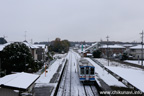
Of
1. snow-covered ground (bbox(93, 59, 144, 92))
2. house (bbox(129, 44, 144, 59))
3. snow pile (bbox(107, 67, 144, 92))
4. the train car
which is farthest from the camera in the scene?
house (bbox(129, 44, 144, 59))

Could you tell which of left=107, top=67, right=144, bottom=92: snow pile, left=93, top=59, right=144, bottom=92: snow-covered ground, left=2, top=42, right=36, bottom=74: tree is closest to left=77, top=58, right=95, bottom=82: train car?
left=93, top=59, right=144, bottom=92: snow-covered ground

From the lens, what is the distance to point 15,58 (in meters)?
18.3

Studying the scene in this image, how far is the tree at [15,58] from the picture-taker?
17.9 metres

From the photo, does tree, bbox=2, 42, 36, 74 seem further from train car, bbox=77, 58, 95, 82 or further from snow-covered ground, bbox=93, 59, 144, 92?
snow-covered ground, bbox=93, 59, 144, 92

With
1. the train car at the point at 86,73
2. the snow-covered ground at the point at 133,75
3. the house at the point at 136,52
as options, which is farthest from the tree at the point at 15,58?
the house at the point at 136,52

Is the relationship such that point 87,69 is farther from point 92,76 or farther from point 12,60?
point 12,60

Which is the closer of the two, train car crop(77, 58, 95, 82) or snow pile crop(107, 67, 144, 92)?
snow pile crop(107, 67, 144, 92)

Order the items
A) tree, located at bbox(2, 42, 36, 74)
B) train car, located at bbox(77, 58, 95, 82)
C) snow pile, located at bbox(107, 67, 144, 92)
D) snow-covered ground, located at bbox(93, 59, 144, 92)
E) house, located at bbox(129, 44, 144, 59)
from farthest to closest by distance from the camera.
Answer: house, located at bbox(129, 44, 144, 59)
tree, located at bbox(2, 42, 36, 74)
train car, located at bbox(77, 58, 95, 82)
snow-covered ground, located at bbox(93, 59, 144, 92)
snow pile, located at bbox(107, 67, 144, 92)

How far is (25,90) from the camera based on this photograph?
27.7ft

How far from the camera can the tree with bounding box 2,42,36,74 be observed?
706 inches

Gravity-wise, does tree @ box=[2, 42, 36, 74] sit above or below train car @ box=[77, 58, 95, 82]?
above

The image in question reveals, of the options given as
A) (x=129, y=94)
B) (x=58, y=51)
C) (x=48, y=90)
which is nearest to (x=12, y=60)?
(x=48, y=90)

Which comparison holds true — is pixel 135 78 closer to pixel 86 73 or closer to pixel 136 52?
pixel 86 73

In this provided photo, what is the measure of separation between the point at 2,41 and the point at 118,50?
45.4m
